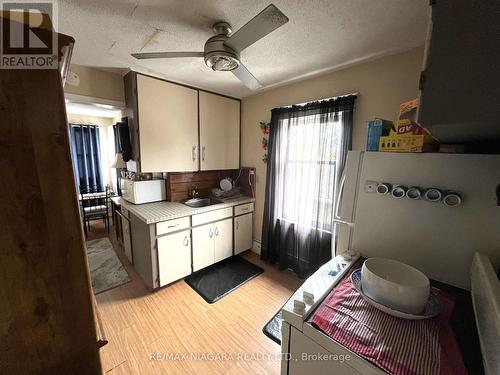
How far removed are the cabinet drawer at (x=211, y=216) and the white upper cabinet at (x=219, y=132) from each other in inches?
23.9

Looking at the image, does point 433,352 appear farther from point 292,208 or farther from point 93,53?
point 93,53

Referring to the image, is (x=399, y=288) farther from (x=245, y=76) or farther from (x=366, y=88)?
(x=366, y=88)

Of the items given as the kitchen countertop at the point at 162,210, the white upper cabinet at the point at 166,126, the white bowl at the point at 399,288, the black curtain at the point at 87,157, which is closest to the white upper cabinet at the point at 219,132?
the white upper cabinet at the point at 166,126

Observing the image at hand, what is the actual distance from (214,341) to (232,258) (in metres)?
1.24

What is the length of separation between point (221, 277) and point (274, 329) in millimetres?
884

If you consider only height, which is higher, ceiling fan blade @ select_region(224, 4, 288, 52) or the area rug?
ceiling fan blade @ select_region(224, 4, 288, 52)

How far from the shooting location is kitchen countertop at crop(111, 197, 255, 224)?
6.42 ft

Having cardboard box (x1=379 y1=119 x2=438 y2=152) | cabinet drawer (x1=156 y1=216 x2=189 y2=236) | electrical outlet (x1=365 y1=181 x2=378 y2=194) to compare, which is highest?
cardboard box (x1=379 y1=119 x2=438 y2=152)

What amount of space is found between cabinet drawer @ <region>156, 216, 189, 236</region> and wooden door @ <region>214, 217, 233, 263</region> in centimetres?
43

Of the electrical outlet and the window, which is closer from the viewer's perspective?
the electrical outlet

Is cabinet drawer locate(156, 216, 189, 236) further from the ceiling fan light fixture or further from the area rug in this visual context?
the ceiling fan light fixture

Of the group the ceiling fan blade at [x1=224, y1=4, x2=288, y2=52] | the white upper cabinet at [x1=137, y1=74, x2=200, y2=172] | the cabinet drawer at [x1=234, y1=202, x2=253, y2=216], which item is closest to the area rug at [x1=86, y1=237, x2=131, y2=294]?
the white upper cabinet at [x1=137, y1=74, x2=200, y2=172]

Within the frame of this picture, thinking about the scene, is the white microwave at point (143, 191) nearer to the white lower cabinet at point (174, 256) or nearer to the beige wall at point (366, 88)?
the white lower cabinet at point (174, 256)

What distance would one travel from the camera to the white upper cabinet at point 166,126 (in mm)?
2045
